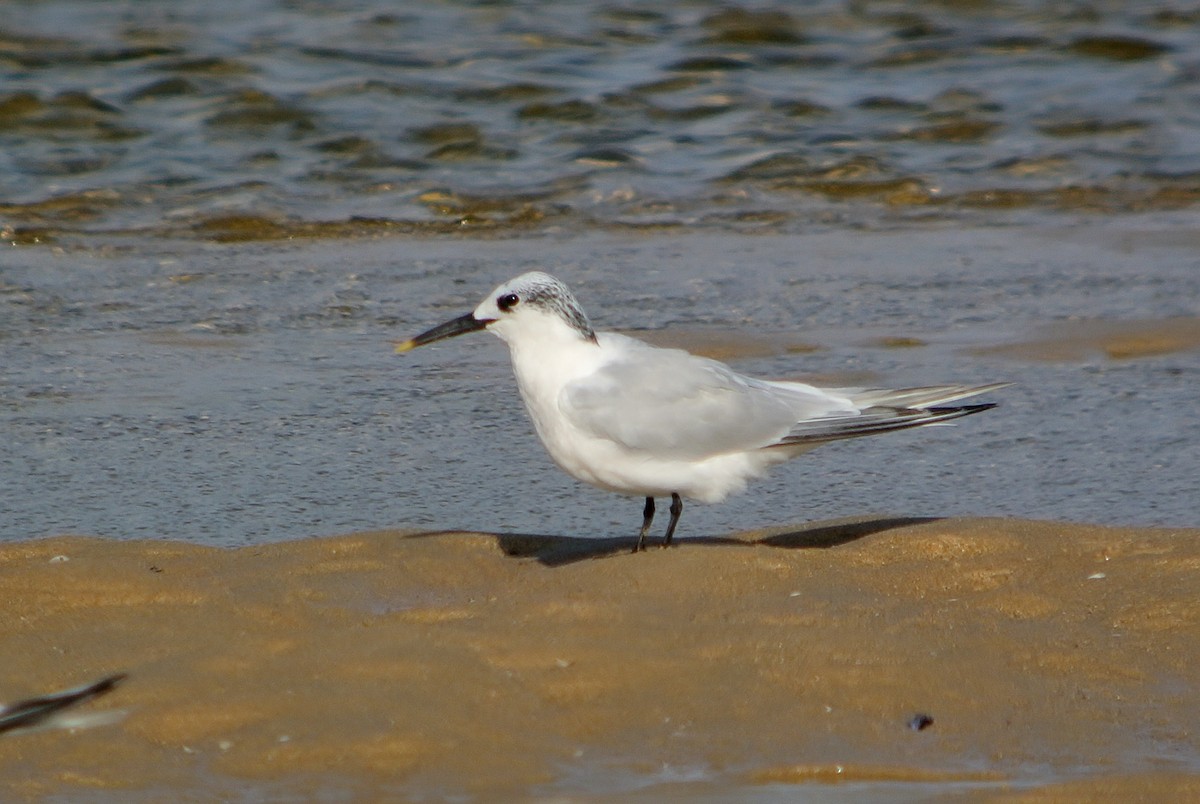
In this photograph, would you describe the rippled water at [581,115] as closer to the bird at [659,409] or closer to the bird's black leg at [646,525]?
the bird at [659,409]

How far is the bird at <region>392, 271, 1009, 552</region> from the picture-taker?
3.85m

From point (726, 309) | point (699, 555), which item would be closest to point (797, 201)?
point (726, 309)

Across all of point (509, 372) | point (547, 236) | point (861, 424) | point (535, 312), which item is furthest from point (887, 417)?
point (547, 236)

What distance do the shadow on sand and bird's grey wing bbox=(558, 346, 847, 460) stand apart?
0.22 meters

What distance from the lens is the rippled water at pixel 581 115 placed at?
811 cm

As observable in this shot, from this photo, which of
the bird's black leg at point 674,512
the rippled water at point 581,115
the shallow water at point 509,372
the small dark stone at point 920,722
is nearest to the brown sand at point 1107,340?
the shallow water at point 509,372

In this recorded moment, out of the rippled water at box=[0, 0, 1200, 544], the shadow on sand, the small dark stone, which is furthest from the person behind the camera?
the rippled water at box=[0, 0, 1200, 544]

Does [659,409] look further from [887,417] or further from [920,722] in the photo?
[920,722]

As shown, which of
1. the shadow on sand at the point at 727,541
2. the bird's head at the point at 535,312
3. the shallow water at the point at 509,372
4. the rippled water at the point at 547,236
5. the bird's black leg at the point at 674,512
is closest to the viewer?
the shadow on sand at the point at 727,541

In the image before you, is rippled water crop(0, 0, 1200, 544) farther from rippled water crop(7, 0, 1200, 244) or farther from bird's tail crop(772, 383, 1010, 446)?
bird's tail crop(772, 383, 1010, 446)

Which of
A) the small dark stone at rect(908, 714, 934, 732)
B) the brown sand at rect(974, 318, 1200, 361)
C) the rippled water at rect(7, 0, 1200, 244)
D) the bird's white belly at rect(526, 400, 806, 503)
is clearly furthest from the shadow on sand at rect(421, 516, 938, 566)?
the rippled water at rect(7, 0, 1200, 244)

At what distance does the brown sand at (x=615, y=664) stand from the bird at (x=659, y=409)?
287mm

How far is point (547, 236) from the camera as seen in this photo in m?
7.58

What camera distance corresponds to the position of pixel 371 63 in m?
10.4
